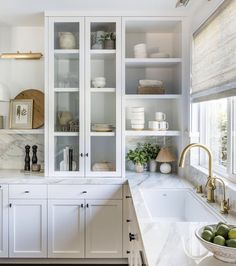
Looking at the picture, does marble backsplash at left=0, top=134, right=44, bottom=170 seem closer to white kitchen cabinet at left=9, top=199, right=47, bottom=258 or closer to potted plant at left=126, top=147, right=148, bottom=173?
white kitchen cabinet at left=9, top=199, right=47, bottom=258

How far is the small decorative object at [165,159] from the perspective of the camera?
322 cm

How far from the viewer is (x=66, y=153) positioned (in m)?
3.16

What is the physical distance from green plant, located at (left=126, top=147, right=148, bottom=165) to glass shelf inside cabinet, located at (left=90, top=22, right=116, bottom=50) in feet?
3.54

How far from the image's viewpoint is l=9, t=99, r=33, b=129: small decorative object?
3.44m

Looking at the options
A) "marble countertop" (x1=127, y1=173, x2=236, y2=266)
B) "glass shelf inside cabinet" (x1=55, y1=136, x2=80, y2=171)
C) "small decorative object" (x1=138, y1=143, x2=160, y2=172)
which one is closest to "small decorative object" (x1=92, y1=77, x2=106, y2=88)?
"glass shelf inside cabinet" (x1=55, y1=136, x2=80, y2=171)

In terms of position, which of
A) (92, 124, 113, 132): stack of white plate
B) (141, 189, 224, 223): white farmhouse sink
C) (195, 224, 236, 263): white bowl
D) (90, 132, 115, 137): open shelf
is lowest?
(141, 189, 224, 223): white farmhouse sink

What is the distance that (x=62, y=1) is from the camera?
2828 millimetres

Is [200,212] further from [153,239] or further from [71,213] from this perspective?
[71,213]

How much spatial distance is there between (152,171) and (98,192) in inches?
27.5

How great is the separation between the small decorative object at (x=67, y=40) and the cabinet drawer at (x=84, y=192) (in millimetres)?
1346

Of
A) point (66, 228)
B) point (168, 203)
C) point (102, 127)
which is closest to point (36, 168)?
point (66, 228)

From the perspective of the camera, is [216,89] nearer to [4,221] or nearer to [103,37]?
[103,37]

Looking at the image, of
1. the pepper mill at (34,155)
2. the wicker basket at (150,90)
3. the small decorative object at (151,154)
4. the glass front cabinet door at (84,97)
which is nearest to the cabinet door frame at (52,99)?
the glass front cabinet door at (84,97)

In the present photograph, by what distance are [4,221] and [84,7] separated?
2132 mm
